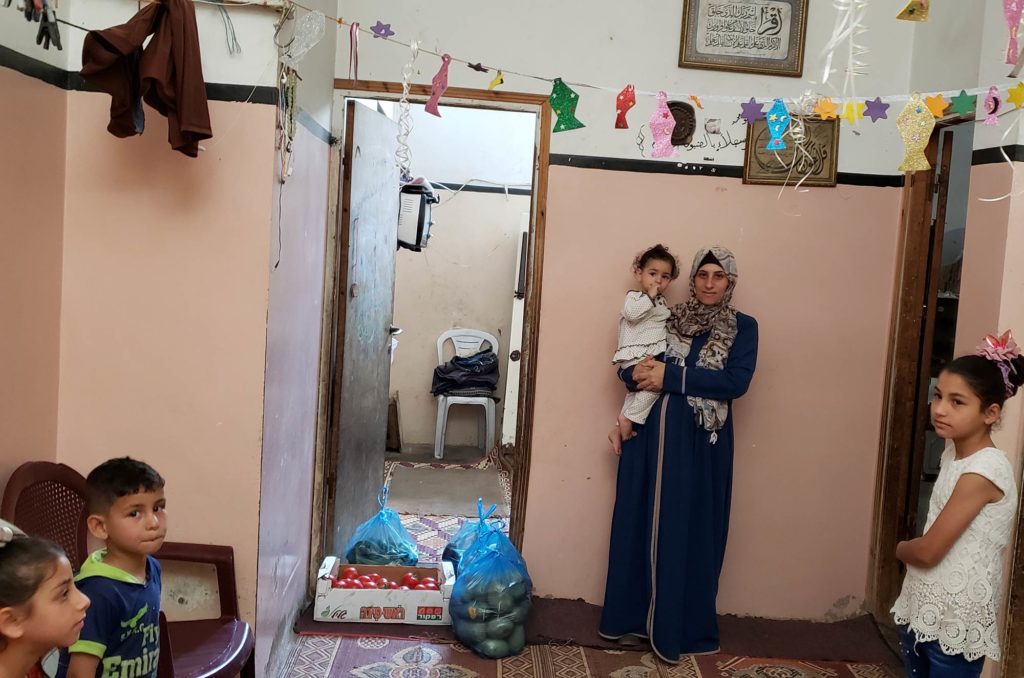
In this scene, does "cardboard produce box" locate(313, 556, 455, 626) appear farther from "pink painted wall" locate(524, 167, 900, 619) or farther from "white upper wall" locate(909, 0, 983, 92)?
"white upper wall" locate(909, 0, 983, 92)

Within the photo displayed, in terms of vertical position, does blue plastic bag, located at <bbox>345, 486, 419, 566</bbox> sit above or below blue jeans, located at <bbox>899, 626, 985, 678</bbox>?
below

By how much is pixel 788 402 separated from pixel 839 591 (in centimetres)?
78

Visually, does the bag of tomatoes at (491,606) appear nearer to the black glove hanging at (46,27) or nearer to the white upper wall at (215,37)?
the white upper wall at (215,37)

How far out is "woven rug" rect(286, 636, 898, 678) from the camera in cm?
303

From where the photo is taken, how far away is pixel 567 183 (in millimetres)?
3455

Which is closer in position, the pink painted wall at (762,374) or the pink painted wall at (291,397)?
the pink painted wall at (291,397)

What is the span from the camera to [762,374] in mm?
3523

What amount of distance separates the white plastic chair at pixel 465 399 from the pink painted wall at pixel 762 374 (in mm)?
2574

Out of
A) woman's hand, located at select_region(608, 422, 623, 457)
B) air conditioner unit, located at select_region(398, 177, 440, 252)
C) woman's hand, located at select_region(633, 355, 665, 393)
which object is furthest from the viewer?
air conditioner unit, located at select_region(398, 177, 440, 252)

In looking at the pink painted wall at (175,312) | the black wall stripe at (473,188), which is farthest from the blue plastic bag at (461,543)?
the black wall stripe at (473,188)

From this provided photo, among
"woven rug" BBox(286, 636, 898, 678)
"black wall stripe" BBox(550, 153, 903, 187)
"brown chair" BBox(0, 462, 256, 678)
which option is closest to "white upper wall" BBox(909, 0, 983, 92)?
"black wall stripe" BBox(550, 153, 903, 187)

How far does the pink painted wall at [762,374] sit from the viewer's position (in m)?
3.48

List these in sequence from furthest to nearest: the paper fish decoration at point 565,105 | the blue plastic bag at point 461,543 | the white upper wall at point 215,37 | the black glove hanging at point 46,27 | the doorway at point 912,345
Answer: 1. the blue plastic bag at point 461,543
2. the doorway at point 912,345
3. the paper fish decoration at point 565,105
4. the white upper wall at point 215,37
5. the black glove hanging at point 46,27

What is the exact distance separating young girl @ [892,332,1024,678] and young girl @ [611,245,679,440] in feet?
4.03
